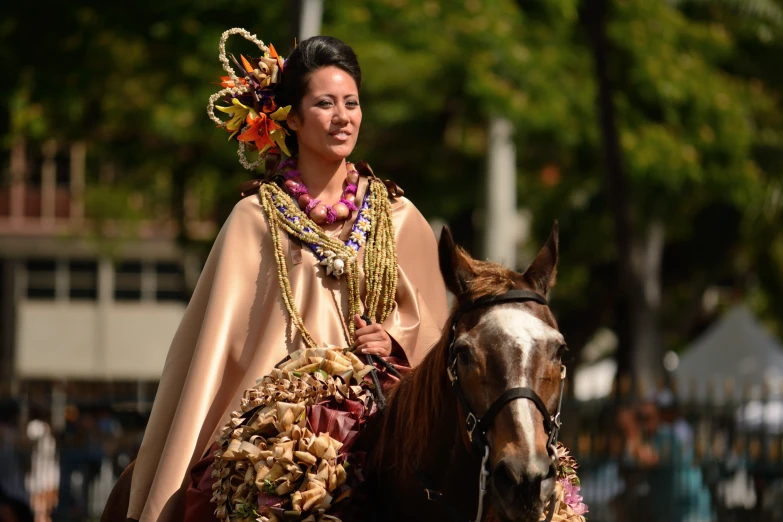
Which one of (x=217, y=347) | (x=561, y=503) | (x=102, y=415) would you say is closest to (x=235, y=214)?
(x=217, y=347)

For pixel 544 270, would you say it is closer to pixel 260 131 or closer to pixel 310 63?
pixel 310 63

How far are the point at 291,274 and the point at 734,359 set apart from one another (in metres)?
14.1

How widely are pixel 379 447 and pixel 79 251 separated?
4457cm

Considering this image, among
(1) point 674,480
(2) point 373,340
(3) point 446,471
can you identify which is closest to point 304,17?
(1) point 674,480

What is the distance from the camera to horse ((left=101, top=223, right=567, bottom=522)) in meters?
3.71

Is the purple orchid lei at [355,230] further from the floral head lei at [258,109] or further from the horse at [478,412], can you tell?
the horse at [478,412]

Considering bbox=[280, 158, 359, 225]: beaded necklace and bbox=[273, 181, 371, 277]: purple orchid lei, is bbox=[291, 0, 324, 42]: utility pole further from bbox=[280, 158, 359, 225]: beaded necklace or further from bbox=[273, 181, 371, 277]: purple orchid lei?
bbox=[273, 181, 371, 277]: purple orchid lei

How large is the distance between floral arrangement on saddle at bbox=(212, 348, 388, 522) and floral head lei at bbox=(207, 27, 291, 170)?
914 mm

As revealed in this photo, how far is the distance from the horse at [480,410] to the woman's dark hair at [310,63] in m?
1.15

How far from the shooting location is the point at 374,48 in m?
16.2

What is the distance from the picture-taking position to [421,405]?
4270 millimetres

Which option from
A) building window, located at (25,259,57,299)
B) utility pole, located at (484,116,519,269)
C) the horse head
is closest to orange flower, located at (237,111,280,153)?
the horse head

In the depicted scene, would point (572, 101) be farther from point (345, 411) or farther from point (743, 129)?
point (345, 411)

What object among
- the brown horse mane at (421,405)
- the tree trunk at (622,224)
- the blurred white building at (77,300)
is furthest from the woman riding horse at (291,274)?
the blurred white building at (77,300)
